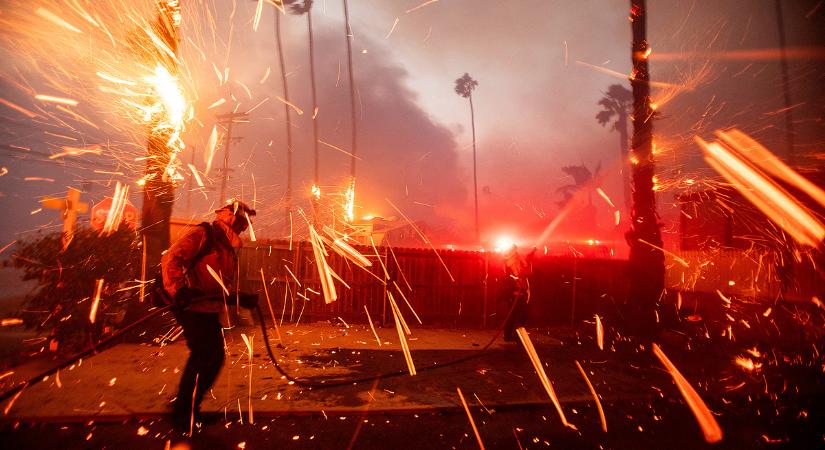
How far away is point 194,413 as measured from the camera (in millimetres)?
3357

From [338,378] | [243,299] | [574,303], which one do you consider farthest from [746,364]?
[243,299]

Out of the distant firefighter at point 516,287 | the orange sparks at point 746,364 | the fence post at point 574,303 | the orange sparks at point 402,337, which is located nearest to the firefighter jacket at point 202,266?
the orange sparks at point 402,337

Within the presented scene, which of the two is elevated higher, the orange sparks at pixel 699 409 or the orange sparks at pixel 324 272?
the orange sparks at pixel 324 272

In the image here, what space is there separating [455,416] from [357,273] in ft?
19.6

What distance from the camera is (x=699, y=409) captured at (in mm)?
4469

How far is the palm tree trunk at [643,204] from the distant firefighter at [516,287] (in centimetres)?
263

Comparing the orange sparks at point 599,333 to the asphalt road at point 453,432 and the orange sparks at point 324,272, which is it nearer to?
the asphalt road at point 453,432

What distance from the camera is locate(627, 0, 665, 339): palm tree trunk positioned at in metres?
8.42

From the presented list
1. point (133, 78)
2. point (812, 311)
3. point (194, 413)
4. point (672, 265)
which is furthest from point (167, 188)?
point (672, 265)

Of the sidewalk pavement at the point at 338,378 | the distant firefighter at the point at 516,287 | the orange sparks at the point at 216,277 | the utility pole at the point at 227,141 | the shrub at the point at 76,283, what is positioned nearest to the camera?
the orange sparks at the point at 216,277

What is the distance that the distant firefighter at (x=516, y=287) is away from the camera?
307 inches

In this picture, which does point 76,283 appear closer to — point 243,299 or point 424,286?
point 243,299

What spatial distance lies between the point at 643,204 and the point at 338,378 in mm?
7551

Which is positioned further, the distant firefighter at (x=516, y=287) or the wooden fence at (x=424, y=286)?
the wooden fence at (x=424, y=286)
